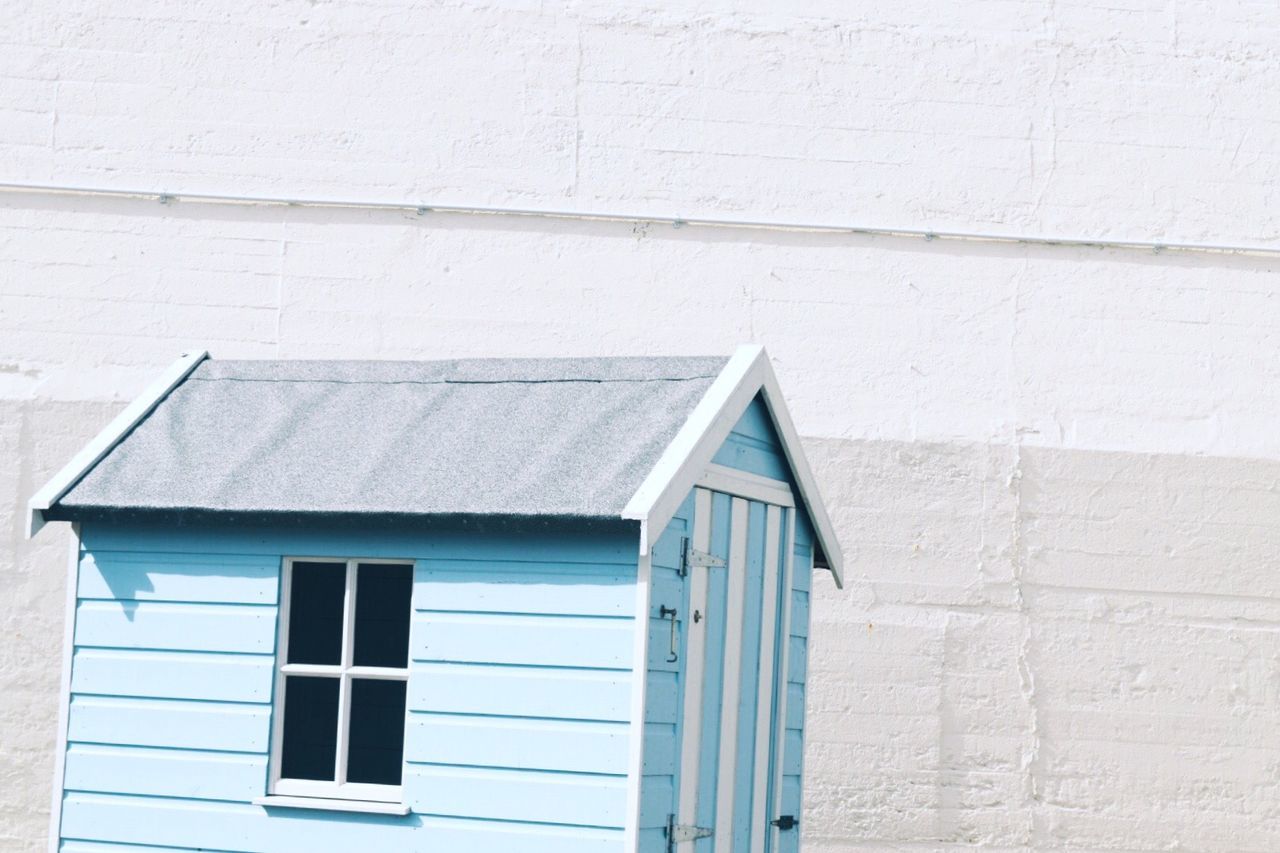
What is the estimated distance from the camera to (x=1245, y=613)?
952 centimetres

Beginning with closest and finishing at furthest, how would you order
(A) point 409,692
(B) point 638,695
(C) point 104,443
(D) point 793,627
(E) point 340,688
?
(B) point 638,695 → (A) point 409,692 → (E) point 340,688 → (C) point 104,443 → (D) point 793,627

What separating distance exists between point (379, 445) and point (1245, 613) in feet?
18.1

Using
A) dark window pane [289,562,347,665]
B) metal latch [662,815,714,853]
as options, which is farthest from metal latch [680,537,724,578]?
dark window pane [289,562,347,665]

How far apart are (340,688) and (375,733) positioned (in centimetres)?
50

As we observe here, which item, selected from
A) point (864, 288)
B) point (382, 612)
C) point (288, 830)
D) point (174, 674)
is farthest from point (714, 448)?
point (864, 288)

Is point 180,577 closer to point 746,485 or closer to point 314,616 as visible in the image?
point 314,616

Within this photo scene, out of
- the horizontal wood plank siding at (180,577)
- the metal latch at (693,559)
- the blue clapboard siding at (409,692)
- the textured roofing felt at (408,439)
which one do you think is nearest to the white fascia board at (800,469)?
the textured roofing felt at (408,439)

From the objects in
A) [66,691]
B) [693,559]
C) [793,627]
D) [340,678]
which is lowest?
[66,691]

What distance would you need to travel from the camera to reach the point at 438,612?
19.5 ft

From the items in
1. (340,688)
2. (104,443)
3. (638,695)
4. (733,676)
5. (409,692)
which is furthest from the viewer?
(104,443)

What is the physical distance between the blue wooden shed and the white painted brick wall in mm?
2831

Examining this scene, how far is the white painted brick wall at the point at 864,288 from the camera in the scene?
9430 millimetres

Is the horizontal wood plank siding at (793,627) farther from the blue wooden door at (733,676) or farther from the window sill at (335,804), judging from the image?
the window sill at (335,804)

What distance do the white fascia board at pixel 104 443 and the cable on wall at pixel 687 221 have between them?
8.83ft
